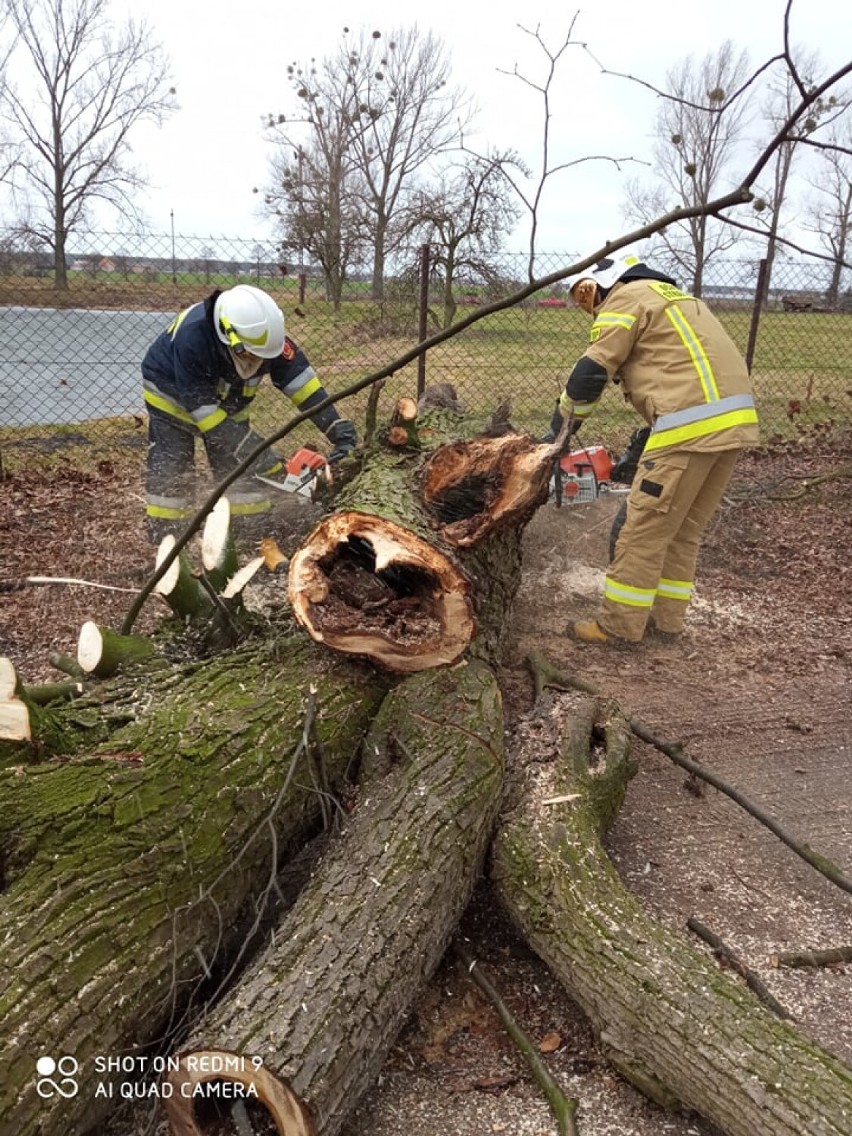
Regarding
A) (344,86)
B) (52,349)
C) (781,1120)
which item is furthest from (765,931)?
(344,86)

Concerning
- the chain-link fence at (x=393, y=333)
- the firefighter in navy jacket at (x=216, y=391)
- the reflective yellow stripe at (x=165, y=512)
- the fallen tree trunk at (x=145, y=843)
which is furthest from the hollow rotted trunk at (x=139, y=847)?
the chain-link fence at (x=393, y=333)

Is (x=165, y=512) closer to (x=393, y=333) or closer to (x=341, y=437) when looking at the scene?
(x=341, y=437)

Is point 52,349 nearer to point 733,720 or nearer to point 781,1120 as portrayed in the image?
point 733,720

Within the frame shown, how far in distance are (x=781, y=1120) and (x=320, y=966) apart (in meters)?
1.01

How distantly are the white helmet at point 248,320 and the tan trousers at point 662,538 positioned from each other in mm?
2009

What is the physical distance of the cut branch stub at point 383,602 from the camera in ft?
8.57

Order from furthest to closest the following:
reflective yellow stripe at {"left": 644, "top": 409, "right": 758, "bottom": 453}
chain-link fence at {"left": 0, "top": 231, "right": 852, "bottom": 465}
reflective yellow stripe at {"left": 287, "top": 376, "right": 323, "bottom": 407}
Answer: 1. chain-link fence at {"left": 0, "top": 231, "right": 852, "bottom": 465}
2. reflective yellow stripe at {"left": 287, "top": 376, "right": 323, "bottom": 407}
3. reflective yellow stripe at {"left": 644, "top": 409, "right": 758, "bottom": 453}

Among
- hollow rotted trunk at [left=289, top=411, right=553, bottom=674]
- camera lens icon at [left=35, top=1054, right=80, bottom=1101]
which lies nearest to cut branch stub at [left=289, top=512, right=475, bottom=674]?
hollow rotted trunk at [left=289, top=411, right=553, bottom=674]

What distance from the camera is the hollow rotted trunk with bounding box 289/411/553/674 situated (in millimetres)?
2643

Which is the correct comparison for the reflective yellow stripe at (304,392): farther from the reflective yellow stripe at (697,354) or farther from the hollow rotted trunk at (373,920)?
the hollow rotted trunk at (373,920)

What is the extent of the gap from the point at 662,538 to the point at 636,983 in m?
2.38

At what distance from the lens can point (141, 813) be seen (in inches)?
78.0

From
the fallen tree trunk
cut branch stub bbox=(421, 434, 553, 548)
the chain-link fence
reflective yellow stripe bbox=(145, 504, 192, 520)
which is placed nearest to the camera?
the fallen tree trunk

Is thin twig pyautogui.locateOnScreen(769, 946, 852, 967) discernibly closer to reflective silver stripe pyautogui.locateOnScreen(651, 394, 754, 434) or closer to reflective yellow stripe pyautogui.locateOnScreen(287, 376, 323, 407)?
reflective silver stripe pyautogui.locateOnScreen(651, 394, 754, 434)
